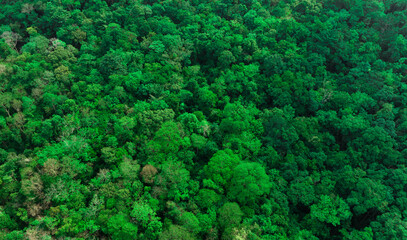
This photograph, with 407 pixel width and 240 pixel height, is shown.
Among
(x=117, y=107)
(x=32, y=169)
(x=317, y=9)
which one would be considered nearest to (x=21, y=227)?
(x=32, y=169)

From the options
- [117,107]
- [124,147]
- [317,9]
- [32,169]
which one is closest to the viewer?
[32,169]

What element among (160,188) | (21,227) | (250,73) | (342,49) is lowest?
(21,227)

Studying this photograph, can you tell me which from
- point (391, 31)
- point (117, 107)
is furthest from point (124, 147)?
point (391, 31)

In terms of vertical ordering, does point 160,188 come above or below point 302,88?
below

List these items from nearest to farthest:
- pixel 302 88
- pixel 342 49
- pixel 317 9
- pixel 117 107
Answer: pixel 117 107
pixel 302 88
pixel 342 49
pixel 317 9

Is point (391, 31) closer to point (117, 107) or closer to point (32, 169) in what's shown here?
point (117, 107)

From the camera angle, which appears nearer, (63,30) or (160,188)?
(160,188)

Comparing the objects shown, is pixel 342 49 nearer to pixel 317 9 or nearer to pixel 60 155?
pixel 317 9
